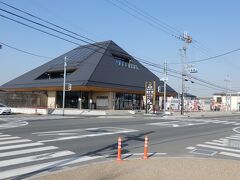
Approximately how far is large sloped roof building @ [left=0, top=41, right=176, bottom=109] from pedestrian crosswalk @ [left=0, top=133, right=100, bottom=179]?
34.6m

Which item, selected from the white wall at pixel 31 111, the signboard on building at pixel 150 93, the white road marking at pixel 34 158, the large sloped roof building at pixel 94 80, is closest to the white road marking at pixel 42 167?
the white road marking at pixel 34 158

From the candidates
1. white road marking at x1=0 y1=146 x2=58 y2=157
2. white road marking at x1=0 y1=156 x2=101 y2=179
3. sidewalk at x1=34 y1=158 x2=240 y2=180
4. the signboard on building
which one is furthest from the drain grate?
the signboard on building

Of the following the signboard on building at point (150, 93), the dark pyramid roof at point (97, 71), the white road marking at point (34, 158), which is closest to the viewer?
the white road marking at point (34, 158)

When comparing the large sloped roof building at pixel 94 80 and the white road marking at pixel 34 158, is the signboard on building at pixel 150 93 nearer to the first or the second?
the large sloped roof building at pixel 94 80

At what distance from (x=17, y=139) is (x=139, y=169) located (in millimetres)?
8102

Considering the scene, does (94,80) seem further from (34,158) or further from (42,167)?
(42,167)

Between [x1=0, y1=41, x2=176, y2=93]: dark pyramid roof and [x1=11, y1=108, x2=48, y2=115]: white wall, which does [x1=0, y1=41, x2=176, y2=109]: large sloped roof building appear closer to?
[x1=0, y1=41, x2=176, y2=93]: dark pyramid roof

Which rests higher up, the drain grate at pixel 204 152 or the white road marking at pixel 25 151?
the white road marking at pixel 25 151

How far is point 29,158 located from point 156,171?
4.35 m

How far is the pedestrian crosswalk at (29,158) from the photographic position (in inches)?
355

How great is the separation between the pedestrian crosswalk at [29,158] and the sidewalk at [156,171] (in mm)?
1180

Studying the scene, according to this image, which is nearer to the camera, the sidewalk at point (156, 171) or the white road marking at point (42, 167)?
the sidewalk at point (156, 171)

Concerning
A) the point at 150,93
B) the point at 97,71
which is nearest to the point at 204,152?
the point at 150,93

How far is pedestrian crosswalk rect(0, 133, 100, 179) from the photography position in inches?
355
